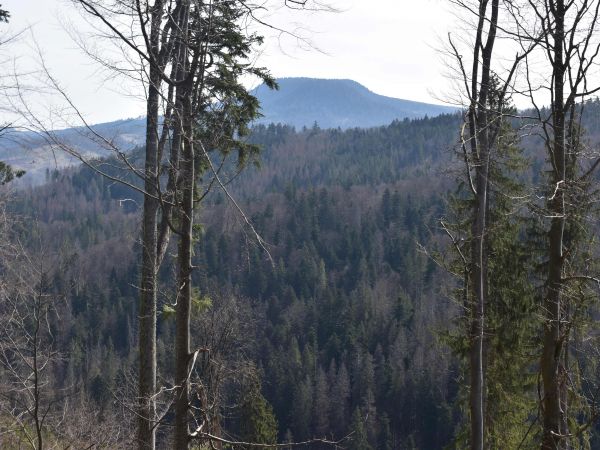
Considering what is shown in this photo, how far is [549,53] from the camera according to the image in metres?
5.25

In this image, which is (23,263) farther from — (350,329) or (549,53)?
(350,329)

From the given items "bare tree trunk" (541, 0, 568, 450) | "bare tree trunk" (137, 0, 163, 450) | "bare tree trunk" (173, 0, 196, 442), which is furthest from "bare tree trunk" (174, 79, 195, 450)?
"bare tree trunk" (541, 0, 568, 450)

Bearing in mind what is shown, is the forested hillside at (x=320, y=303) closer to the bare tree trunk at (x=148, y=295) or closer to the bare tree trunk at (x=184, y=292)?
the bare tree trunk at (x=184, y=292)

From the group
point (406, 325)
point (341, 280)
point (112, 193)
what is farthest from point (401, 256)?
point (112, 193)

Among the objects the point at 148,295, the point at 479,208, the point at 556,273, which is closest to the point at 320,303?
the point at 479,208

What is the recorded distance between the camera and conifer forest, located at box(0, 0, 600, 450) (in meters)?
4.58

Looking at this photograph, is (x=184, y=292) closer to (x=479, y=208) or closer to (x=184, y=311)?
(x=184, y=311)

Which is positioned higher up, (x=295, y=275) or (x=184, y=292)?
(x=184, y=292)

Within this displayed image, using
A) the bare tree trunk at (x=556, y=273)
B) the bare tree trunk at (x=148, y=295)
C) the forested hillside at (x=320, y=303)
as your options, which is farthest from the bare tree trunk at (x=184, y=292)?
the bare tree trunk at (x=556, y=273)

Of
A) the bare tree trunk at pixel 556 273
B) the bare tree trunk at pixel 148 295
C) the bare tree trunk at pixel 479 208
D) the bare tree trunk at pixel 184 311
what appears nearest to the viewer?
the bare tree trunk at pixel 184 311

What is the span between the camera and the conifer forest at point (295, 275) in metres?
4.58

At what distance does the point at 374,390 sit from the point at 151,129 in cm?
4547

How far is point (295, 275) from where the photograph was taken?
7281cm

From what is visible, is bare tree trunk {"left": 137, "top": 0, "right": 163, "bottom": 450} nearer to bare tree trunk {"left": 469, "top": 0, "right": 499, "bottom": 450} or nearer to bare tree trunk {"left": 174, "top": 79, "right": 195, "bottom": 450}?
bare tree trunk {"left": 174, "top": 79, "right": 195, "bottom": 450}
